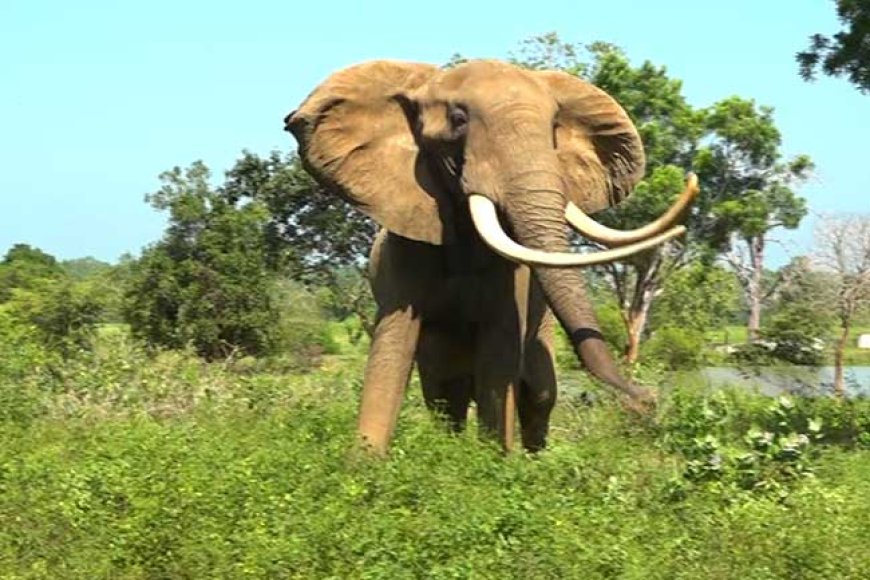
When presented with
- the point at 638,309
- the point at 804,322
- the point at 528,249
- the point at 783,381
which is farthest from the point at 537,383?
the point at 804,322

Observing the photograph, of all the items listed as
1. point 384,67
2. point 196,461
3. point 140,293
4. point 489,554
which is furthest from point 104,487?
point 140,293

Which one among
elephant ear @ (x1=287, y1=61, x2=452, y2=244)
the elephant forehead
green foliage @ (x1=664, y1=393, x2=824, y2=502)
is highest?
the elephant forehead

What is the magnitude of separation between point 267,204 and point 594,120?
2263cm

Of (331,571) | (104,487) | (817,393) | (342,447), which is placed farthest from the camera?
(817,393)

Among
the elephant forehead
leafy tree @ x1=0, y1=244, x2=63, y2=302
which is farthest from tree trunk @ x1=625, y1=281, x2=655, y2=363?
the elephant forehead

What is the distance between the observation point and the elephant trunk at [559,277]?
Answer: 264 inches

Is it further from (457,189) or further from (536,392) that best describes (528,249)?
(536,392)

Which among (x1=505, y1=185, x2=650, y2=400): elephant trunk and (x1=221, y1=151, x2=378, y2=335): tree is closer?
(x1=505, y1=185, x2=650, y2=400): elephant trunk

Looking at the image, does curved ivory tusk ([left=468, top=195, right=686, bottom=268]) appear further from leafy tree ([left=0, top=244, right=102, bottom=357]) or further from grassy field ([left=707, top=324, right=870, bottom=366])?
grassy field ([left=707, top=324, right=870, bottom=366])

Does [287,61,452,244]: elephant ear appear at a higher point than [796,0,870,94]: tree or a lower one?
lower

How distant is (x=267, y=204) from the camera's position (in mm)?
30062

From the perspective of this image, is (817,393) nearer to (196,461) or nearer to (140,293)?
(140,293)

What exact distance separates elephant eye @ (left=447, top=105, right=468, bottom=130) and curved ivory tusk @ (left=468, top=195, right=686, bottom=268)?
0.37 meters

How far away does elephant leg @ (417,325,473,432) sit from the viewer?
→ 7.77 m
